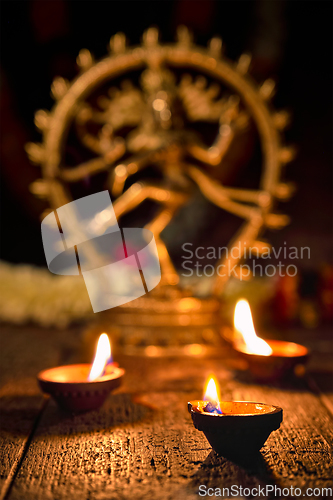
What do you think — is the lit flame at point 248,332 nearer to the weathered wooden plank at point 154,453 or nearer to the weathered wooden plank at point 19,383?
the weathered wooden plank at point 154,453

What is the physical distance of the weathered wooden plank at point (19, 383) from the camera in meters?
0.37

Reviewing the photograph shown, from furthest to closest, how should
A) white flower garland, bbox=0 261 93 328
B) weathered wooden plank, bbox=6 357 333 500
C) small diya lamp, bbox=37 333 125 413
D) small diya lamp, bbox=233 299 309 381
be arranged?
1. white flower garland, bbox=0 261 93 328
2. small diya lamp, bbox=233 299 309 381
3. small diya lamp, bbox=37 333 125 413
4. weathered wooden plank, bbox=6 357 333 500

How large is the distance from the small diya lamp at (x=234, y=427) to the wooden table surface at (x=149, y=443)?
0.04ft

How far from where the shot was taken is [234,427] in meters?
0.33

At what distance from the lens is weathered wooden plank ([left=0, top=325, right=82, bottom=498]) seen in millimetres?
372

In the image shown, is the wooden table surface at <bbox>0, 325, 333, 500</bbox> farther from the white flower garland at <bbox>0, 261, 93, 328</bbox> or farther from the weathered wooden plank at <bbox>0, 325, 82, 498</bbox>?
the white flower garland at <bbox>0, 261, 93, 328</bbox>

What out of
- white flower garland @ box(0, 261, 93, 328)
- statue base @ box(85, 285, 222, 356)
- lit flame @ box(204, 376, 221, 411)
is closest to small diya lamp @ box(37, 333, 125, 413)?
lit flame @ box(204, 376, 221, 411)

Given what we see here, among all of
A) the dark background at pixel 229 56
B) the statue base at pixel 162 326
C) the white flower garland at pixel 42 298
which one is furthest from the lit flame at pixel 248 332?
the dark background at pixel 229 56

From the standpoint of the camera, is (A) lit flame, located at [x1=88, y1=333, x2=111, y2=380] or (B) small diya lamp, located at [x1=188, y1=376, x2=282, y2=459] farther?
(A) lit flame, located at [x1=88, y1=333, x2=111, y2=380]

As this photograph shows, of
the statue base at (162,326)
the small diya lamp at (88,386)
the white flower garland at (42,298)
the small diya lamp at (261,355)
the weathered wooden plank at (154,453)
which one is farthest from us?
the white flower garland at (42,298)

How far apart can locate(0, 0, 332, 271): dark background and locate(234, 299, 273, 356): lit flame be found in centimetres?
63

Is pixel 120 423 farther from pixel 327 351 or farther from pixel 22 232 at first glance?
pixel 22 232

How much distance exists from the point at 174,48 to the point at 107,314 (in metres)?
0.44

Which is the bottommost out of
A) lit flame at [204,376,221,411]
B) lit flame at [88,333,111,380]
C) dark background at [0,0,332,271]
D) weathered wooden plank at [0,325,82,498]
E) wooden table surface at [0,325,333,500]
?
wooden table surface at [0,325,333,500]
